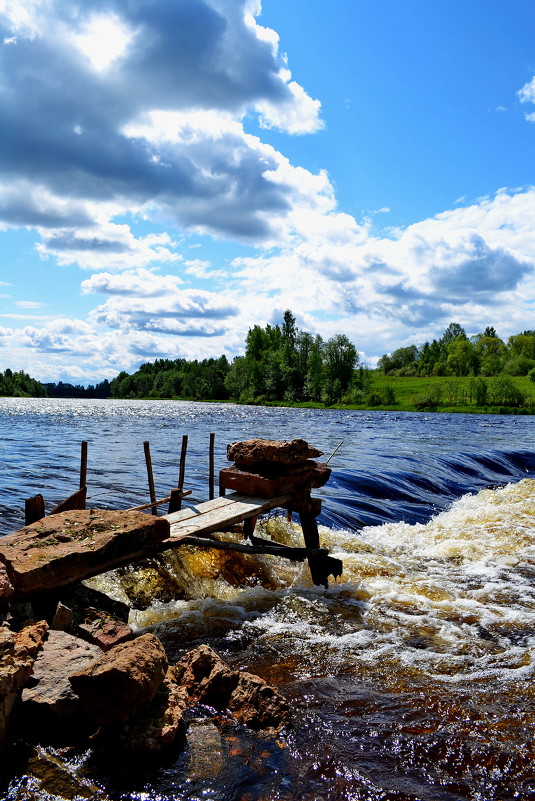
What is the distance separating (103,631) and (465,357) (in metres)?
135

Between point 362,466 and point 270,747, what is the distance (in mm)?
21688

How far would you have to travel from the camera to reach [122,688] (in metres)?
4.20

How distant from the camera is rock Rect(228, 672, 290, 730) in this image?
4895 millimetres

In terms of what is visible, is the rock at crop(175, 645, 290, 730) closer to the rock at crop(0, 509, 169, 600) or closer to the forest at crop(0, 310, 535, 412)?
the rock at crop(0, 509, 169, 600)

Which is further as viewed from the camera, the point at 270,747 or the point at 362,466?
the point at 362,466

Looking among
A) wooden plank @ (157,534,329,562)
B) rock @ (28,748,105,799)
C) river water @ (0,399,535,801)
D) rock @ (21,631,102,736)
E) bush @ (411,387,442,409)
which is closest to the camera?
rock @ (28,748,105,799)

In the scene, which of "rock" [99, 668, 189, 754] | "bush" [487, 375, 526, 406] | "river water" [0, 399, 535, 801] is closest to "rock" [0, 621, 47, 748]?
"river water" [0, 399, 535, 801]

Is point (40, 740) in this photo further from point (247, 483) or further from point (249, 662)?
point (247, 483)

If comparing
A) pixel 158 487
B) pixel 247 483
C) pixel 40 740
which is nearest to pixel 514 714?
pixel 40 740

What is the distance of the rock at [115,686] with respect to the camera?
13.8ft

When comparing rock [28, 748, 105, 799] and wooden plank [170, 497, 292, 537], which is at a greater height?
wooden plank [170, 497, 292, 537]

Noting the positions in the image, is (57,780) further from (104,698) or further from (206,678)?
(206,678)

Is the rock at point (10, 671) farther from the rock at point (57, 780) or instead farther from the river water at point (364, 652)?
the river water at point (364, 652)

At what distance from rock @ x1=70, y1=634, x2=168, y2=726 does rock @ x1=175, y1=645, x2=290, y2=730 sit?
950 mm
